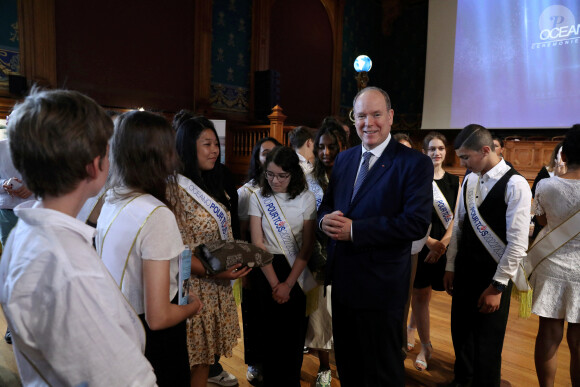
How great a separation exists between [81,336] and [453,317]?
1.79m

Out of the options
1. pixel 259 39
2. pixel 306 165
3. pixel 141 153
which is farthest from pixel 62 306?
pixel 259 39

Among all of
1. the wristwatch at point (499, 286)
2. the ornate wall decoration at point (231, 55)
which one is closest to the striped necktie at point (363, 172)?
the wristwatch at point (499, 286)

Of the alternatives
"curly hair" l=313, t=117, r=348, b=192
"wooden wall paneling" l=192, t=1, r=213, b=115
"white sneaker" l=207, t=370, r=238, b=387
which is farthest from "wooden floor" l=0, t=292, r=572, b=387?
"wooden wall paneling" l=192, t=1, r=213, b=115

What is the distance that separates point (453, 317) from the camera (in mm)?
1900

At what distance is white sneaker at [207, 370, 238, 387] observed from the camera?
6.60 feet

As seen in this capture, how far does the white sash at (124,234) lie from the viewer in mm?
931

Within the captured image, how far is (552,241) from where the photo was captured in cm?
167

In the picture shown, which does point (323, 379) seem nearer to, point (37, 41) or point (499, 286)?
point (499, 286)

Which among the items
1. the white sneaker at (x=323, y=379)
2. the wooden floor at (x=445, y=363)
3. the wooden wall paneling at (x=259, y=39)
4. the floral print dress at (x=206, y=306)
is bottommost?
the wooden floor at (x=445, y=363)

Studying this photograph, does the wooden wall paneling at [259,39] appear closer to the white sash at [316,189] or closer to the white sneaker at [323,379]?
the white sash at [316,189]

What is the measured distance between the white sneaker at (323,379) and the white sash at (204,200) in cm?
105

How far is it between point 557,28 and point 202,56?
5355mm

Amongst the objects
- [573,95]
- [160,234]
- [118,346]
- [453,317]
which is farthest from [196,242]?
[573,95]

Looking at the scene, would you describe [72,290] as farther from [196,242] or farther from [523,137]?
[523,137]
